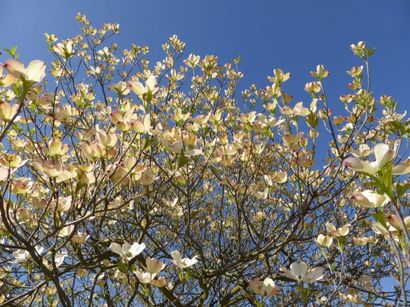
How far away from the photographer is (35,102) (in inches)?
62.0

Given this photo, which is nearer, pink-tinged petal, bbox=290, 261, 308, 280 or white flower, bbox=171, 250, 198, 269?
pink-tinged petal, bbox=290, 261, 308, 280

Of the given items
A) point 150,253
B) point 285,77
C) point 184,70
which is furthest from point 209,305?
point 184,70

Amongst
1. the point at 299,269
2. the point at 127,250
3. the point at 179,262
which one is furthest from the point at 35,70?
the point at 299,269

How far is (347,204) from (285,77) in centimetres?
174

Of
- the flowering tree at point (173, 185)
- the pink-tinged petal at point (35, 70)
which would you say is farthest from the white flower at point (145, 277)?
the pink-tinged petal at point (35, 70)

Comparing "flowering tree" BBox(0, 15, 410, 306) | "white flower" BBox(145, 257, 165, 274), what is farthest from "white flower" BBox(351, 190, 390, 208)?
"white flower" BBox(145, 257, 165, 274)

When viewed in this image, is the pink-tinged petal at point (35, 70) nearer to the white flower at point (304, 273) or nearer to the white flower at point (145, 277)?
the white flower at point (145, 277)

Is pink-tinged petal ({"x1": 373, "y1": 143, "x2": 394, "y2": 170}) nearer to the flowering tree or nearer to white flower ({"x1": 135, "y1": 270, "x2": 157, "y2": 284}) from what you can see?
the flowering tree

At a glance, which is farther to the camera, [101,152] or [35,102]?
[35,102]

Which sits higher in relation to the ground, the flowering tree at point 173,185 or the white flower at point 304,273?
the flowering tree at point 173,185

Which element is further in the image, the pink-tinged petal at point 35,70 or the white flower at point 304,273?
the white flower at point 304,273

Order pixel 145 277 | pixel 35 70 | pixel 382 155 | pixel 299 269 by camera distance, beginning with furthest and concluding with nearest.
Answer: pixel 145 277, pixel 299 269, pixel 35 70, pixel 382 155

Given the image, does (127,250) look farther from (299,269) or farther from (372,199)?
(372,199)

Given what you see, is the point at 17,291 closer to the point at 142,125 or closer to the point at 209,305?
the point at 209,305
